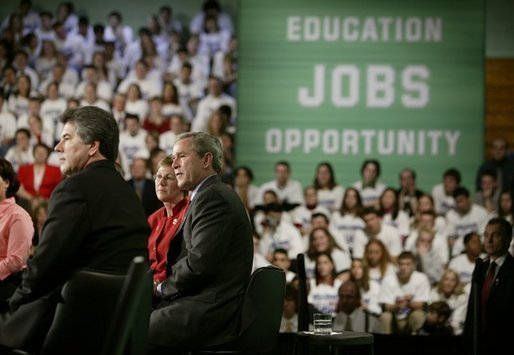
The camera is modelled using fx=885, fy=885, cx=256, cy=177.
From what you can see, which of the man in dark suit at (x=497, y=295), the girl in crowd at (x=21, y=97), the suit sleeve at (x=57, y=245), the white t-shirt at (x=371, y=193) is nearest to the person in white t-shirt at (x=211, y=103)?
the white t-shirt at (x=371, y=193)

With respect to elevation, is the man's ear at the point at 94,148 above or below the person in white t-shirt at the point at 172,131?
below

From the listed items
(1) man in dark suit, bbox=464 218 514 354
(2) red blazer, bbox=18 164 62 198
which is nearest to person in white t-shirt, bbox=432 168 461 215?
(1) man in dark suit, bbox=464 218 514 354

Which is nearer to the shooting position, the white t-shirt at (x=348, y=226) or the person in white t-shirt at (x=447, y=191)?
the white t-shirt at (x=348, y=226)

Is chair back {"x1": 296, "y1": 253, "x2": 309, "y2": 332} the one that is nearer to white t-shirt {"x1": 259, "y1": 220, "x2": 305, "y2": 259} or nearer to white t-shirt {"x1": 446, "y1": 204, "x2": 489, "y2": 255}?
white t-shirt {"x1": 259, "y1": 220, "x2": 305, "y2": 259}

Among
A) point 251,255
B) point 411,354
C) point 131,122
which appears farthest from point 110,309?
point 131,122

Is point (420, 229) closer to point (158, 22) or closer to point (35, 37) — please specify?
point (158, 22)

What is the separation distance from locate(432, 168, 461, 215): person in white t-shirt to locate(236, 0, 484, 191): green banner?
579 millimetres

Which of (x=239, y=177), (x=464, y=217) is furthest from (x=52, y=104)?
(x=464, y=217)

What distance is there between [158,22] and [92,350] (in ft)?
28.4

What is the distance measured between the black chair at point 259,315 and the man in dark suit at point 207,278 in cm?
3

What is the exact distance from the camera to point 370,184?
9.84 m

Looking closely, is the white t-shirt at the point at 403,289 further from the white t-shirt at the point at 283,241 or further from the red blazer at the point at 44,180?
the red blazer at the point at 44,180

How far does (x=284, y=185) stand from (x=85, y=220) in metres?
7.09

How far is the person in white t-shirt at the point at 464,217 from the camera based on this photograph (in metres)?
9.10
